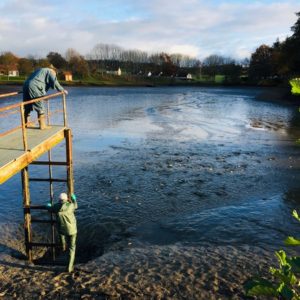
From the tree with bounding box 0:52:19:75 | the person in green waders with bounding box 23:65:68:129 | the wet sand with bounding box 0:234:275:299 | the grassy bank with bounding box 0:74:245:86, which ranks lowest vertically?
the wet sand with bounding box 0:234:275:299

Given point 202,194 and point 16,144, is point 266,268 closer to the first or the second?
point 202,194

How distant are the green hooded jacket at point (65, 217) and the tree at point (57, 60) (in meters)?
122

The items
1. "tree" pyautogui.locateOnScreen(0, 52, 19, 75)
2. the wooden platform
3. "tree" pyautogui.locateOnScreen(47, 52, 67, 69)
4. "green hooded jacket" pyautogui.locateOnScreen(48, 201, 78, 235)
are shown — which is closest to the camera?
the wooden platform

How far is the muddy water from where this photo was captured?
35.5 feet

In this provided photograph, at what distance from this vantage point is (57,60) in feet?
433

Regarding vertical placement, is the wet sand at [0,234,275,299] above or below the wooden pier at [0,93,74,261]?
below

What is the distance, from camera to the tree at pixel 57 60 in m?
129

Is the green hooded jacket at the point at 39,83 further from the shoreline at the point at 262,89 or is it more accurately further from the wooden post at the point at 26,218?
the shoreline at the point at 262,89

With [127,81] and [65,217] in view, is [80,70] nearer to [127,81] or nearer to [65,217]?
[127,81]

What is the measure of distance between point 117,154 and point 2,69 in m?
98.6

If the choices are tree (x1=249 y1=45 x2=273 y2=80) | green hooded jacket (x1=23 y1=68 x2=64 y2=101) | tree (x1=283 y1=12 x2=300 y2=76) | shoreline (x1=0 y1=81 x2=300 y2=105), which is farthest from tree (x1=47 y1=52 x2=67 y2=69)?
green hooded jacket (x1=23 y1=68 x2=64 y2=101)

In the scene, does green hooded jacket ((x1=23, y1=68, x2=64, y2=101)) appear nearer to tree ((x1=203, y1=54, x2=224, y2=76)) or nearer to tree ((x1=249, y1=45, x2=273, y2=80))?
tree ((x1=249, y1=45, x2=273, y2=80))

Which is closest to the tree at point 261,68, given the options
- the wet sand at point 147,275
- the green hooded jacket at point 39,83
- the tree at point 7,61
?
the tree at point 7,61

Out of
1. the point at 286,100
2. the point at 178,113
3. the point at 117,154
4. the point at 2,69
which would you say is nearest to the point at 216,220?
the point at 117,154
